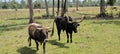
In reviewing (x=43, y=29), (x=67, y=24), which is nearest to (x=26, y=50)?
(x=43, y=29)

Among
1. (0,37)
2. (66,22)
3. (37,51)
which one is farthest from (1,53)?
(0,37)

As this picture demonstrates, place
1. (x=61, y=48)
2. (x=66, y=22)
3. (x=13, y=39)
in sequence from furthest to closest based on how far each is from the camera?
(x=13, y=39) → (x=66, y=22) → (x=61, y=48)

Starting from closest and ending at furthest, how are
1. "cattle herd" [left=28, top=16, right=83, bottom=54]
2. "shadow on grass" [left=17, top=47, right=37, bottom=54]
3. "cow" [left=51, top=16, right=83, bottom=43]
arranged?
"cattle herd" [left=28, top=16, right=83, bottom=54] → "shadow on grass" [left=17, top=47, right=37, bottom=54] → "cow" [left=51, top=16, right=83, bottom=43]

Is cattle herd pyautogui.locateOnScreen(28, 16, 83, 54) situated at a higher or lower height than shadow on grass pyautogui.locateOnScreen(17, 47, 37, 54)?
higher

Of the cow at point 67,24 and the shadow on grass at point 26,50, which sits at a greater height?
the cow at point 67,24

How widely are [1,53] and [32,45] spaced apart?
2537mm

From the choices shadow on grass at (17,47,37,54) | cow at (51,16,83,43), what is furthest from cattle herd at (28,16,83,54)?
shadow on grass at (17,47,37,54)

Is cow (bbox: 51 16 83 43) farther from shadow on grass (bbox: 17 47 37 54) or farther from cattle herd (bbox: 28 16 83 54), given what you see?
shadow on grass (bbox: 17 47 37 54)

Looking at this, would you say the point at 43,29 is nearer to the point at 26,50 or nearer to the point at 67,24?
the point at 26,50

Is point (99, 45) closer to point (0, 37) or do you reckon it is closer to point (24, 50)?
point (24, 50)

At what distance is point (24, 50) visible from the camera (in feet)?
55.0

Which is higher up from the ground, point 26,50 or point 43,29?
point 43,29

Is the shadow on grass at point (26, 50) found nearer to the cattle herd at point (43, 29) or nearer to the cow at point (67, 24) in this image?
the cattle herd at point (43, 29)

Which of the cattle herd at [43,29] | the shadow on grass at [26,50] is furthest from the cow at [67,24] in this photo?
the shadow on grass at [26,50]
